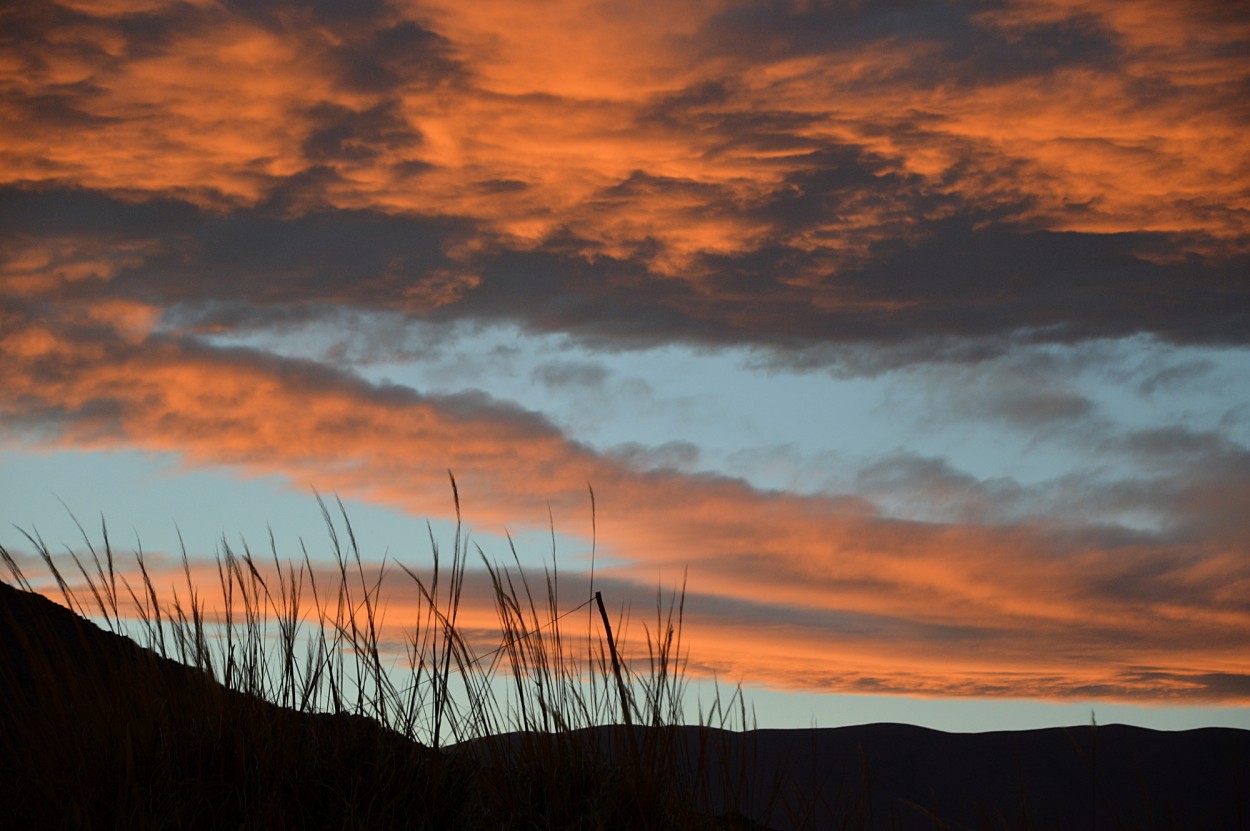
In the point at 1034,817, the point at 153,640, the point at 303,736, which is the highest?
the point at 153,640

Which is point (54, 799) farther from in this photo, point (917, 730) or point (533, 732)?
point (917, 730)

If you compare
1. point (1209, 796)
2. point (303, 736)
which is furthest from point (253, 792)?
point (1209, 796)

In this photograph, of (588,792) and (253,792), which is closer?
(253,792)

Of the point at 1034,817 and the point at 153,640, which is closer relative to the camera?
the point at 1034,817

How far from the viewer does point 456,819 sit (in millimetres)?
3617

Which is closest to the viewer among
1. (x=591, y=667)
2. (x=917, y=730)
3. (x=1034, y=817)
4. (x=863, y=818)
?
(x=1034, y=817)

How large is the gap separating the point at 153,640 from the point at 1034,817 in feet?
10.1

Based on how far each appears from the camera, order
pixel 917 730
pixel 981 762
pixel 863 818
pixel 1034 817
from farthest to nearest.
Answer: pixel 917 730 → pixel 981 762 → pixel 863 818 → pixel 1034 817

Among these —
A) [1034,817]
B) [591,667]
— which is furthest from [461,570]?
[1034,817]

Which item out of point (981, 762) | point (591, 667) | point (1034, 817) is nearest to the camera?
point (1034, 817)

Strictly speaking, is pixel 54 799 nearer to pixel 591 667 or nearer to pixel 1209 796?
pixel 591 667

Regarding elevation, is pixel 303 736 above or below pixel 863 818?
above

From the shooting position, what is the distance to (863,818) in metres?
3.55

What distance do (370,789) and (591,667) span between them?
836mm
